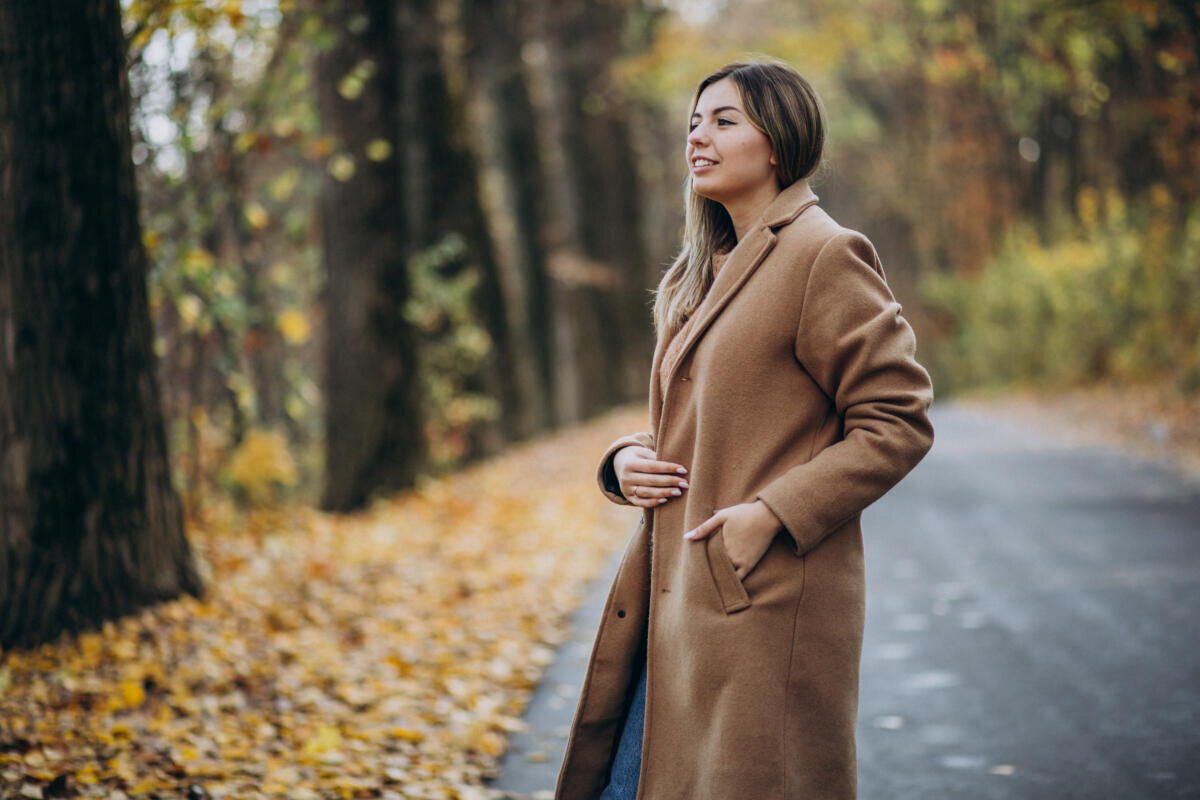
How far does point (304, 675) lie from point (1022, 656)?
11.8ft

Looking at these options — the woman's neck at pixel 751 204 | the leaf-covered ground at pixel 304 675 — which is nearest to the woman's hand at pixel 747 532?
the woman's neck at pixel 751 204

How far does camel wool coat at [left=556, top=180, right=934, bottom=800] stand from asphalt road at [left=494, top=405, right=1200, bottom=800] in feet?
6.21

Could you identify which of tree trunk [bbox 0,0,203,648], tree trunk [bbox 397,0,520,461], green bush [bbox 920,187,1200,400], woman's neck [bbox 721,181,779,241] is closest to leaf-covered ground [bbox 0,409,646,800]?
tree trunk [bbox 0,0,203,648]

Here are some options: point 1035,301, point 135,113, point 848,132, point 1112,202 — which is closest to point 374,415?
point 135,113

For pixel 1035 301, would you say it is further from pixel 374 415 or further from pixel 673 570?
pixel 673 570

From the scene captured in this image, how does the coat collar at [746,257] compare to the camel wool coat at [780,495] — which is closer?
the camel wool coat at [780,495]

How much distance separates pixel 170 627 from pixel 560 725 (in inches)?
82.5

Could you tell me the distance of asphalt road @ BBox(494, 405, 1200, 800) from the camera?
441cm

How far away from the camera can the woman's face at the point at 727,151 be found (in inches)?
105

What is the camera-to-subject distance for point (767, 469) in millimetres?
2572

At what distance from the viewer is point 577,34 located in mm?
20047

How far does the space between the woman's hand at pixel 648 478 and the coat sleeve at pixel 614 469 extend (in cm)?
8

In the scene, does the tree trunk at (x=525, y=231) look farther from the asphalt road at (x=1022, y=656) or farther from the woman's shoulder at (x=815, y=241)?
the woman's shoulder at (x=815, y=241)

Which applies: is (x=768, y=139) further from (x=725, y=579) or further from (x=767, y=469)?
(x=725, y=579)
